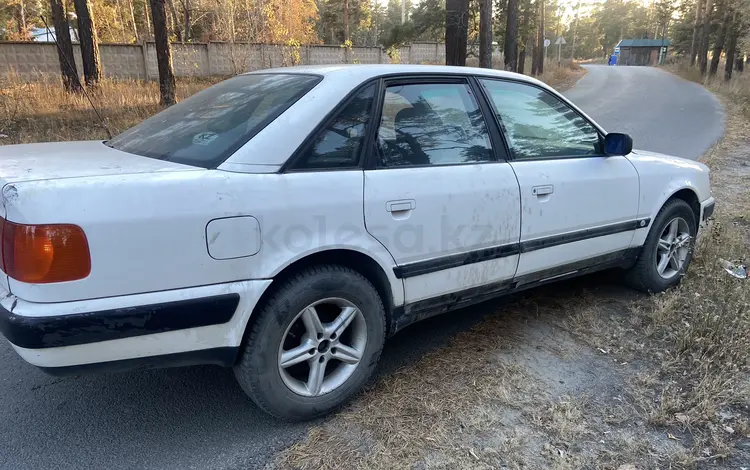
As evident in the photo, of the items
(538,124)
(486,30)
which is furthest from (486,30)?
(538,124)

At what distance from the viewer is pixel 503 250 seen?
3.12m

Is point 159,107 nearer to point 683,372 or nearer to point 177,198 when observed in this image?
point 177,198

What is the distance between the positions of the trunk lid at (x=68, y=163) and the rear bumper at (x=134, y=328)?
500 millimetres

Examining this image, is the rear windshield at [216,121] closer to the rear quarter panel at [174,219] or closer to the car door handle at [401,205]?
the rear quarter panel at [174,219]

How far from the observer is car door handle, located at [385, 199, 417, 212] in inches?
103

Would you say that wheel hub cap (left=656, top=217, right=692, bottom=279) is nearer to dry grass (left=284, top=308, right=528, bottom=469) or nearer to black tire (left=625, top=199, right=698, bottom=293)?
black tire (left=625, top=199, right=698, bottom=293)

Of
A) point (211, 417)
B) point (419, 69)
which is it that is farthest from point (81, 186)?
point (419, 69)

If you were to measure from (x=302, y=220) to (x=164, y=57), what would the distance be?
1082 cm

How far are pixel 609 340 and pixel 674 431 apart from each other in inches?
37.0

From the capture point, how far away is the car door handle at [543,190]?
3193mm

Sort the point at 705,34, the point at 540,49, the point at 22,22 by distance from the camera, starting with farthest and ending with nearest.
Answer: the point at 22,22
the point at 705,34
the point at 540,49

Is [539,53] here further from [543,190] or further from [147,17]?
[543,190]

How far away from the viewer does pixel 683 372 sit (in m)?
3.04

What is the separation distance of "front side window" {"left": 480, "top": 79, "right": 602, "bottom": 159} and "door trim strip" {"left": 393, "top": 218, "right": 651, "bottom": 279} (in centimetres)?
53
